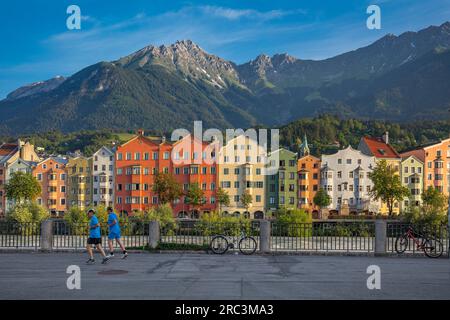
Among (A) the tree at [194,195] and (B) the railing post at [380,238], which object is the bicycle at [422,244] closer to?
(B) the railing post at [380,238]

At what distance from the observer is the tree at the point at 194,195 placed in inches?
3473

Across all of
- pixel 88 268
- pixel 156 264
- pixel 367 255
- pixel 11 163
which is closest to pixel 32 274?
pixel 88 268

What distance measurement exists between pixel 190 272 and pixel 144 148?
3249 inches

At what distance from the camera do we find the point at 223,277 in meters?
15.0

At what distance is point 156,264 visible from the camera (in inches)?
693

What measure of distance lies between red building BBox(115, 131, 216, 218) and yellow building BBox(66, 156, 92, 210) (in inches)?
391

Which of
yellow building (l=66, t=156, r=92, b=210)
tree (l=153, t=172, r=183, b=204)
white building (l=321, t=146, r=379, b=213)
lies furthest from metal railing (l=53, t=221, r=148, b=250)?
yellow building (l=66, t=156, r=92, b=210)

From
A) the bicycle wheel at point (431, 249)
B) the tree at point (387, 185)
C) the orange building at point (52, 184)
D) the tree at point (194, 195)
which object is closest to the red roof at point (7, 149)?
the orange building at point (52, 184)

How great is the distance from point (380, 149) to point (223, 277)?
304ft

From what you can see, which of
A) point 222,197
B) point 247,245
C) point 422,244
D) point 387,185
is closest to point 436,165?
point 387,185

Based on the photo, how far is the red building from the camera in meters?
95.3

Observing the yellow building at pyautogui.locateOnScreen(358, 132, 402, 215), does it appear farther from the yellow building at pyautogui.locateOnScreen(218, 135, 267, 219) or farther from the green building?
the yellow building at pyautogui.locateOnScreen(218, 135, 267, 219)

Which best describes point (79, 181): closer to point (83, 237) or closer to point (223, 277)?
point (83, 237)
